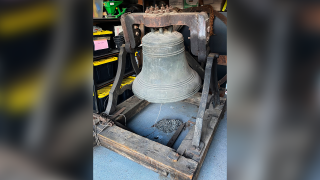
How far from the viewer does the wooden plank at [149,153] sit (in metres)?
1.39

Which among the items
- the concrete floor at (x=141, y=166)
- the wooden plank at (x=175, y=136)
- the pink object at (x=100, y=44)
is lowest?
the concrete floor at (x=141, y=166)

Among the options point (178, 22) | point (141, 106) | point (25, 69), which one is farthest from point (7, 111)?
point (141, 106)

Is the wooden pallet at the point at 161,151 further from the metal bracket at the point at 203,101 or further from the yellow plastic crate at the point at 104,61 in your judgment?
the yellow plastic crate at the point at 104,61

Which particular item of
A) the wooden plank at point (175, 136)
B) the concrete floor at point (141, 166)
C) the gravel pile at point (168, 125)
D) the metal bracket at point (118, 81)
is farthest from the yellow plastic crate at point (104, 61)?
the wooden plank at point (175, 136)

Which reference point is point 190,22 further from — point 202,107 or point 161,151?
point 161,151

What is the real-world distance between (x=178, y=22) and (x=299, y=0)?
1.17m

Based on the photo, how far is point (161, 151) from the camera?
1550mm

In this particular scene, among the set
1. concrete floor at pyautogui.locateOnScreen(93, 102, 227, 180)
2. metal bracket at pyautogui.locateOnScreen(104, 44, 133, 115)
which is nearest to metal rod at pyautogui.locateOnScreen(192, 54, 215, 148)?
concrete floor at pyautogui.locateOnScreen(93, 102, 227, 180)

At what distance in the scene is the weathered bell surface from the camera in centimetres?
137

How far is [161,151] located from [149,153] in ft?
0.32

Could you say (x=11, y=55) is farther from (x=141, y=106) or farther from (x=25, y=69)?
(x=141, y=106)

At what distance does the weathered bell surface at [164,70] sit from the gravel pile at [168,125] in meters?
0.80

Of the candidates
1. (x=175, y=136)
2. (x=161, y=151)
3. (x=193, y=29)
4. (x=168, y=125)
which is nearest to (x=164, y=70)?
(x=193, y=29)

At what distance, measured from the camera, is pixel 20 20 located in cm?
19
